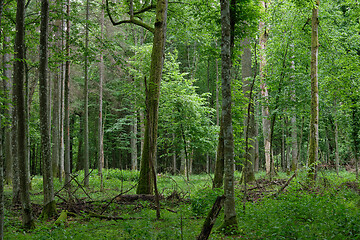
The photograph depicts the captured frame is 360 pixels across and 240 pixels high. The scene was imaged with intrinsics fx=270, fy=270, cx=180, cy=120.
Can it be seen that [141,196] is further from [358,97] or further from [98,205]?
[358,97]

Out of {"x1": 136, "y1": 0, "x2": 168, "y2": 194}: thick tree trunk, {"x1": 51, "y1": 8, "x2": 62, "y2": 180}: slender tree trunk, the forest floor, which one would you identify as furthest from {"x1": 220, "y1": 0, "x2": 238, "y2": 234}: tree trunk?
{"x1": 51, "y1": 8, "x2": 62, "y2": 180}: slender tree trunk

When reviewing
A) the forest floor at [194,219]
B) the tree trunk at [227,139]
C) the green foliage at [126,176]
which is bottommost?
the green foliage at [126,176]

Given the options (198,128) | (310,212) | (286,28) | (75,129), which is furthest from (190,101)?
(75,129)

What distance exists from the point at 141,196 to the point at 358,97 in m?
10.8

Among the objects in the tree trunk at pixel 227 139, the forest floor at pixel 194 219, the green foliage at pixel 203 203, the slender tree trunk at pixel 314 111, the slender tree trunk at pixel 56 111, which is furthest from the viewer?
the slender tree trunk at pixel 56 111

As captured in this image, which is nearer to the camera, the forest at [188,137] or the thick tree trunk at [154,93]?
the forest at [188,137]

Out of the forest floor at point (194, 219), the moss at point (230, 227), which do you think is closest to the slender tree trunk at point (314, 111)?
the forest floor at point (194, 219)

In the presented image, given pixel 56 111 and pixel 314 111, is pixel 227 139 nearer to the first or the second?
pixel 314 111

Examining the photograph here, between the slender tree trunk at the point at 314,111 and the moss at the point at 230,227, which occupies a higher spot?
Answer: the slender tree trunk at the point at 314,111

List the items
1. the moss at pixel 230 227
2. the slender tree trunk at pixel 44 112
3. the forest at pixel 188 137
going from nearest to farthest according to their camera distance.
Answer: the moss at pixel 230 227 < the forest at pixel 188 137 < the slender tree trunk at pixel 44 112

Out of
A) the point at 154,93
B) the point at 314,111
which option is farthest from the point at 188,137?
the point at 314,111

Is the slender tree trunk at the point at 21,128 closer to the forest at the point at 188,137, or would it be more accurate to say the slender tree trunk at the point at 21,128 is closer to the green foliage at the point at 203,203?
the forest at the point at 188,137

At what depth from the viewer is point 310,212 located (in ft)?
19.8

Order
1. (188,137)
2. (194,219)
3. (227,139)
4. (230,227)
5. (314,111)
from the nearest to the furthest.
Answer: (230,227) < (227,139) < (194,219) < (314,111) < (188,137)
